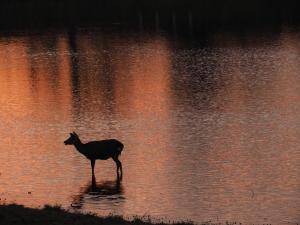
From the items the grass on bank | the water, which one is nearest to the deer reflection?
the water

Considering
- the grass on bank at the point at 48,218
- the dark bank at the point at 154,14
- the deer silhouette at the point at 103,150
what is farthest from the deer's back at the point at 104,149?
the dark bank at the point at 154,14

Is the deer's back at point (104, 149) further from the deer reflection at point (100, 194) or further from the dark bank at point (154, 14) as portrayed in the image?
the dark bank at point (154, 14)

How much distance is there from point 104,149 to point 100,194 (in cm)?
199

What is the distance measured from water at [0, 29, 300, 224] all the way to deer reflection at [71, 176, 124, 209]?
0.05 meters

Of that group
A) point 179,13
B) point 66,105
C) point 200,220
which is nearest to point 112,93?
point 66,105

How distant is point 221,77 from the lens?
4928 centimetres

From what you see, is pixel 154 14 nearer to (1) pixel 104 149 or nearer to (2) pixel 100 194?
(1) pixel 104 149

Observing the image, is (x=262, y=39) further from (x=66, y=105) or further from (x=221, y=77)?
(x=66, y=105)

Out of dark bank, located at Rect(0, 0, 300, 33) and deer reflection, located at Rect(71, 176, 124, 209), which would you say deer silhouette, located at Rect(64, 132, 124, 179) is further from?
dark bank, located at Rect(0, 0, 300, 33)

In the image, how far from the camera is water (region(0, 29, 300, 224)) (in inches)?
973

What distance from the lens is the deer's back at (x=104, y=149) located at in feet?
88.0

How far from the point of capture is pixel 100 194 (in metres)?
25.3

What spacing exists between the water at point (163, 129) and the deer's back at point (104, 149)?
2.41 feet

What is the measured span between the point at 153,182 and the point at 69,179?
2.70 m
